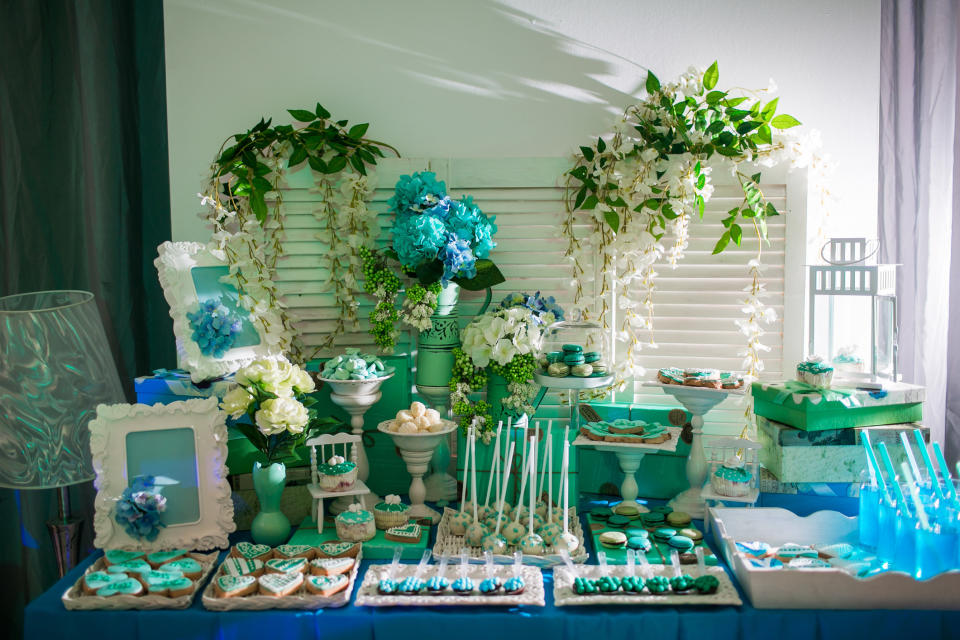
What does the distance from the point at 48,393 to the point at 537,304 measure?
4.61 ft

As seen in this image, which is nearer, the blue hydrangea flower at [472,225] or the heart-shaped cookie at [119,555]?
the heart-shaped cookie at [119,555]

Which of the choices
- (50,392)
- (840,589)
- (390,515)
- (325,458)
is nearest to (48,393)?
(50,392)

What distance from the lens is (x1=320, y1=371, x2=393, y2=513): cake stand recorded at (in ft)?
6.98

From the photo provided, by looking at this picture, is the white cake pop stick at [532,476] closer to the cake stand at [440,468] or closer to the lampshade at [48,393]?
the cake stand at [440,468]

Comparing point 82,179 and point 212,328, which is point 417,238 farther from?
point 82,179

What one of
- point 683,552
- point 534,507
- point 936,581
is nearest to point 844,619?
point 936,581

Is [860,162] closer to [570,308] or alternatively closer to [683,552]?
[570,308]

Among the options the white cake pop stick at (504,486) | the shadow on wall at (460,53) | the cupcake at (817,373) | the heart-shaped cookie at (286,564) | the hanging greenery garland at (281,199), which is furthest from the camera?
the shadow on wall at (460,53)

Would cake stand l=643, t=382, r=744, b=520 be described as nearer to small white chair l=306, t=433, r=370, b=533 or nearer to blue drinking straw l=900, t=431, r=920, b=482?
blue drinking straw l=900, t=431, r=920, b=482

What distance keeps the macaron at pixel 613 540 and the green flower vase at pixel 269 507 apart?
0.87m

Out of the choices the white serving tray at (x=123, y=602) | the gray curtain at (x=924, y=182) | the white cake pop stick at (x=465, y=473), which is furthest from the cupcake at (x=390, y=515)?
the gray curtain at (x=924, y=182)

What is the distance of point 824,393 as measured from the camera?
6.72 feet

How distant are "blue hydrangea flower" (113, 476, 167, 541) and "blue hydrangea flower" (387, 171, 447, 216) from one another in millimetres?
1066

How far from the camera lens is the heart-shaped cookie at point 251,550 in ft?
6.10
